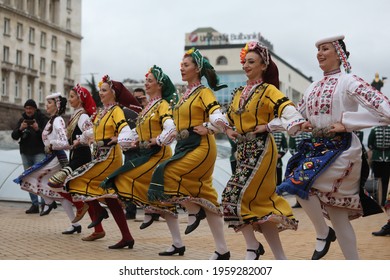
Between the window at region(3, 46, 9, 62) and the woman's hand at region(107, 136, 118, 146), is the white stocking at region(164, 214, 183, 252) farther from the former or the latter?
the window at region(3, 46, 9, 62)

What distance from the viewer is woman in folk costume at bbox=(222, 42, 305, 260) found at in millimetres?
5199

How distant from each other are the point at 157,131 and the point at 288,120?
76.1 inches

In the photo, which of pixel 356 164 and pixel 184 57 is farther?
pixel 184 57

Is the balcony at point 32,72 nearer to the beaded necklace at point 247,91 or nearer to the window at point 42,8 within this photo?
the window at point 42,8

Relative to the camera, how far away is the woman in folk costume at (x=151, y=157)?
6.45 m

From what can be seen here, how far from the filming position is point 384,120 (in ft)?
15.4

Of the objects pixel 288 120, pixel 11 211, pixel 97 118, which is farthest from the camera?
pixel 11 211

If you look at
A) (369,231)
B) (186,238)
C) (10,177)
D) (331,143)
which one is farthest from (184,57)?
(10,177)

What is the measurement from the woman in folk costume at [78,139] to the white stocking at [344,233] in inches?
134

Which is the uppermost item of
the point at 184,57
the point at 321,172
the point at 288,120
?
the point at 184,57

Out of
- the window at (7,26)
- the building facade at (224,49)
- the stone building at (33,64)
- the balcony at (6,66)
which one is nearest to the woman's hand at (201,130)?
the window at (7,26)

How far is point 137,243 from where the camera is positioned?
741 cm

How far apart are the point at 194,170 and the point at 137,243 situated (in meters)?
1.82
